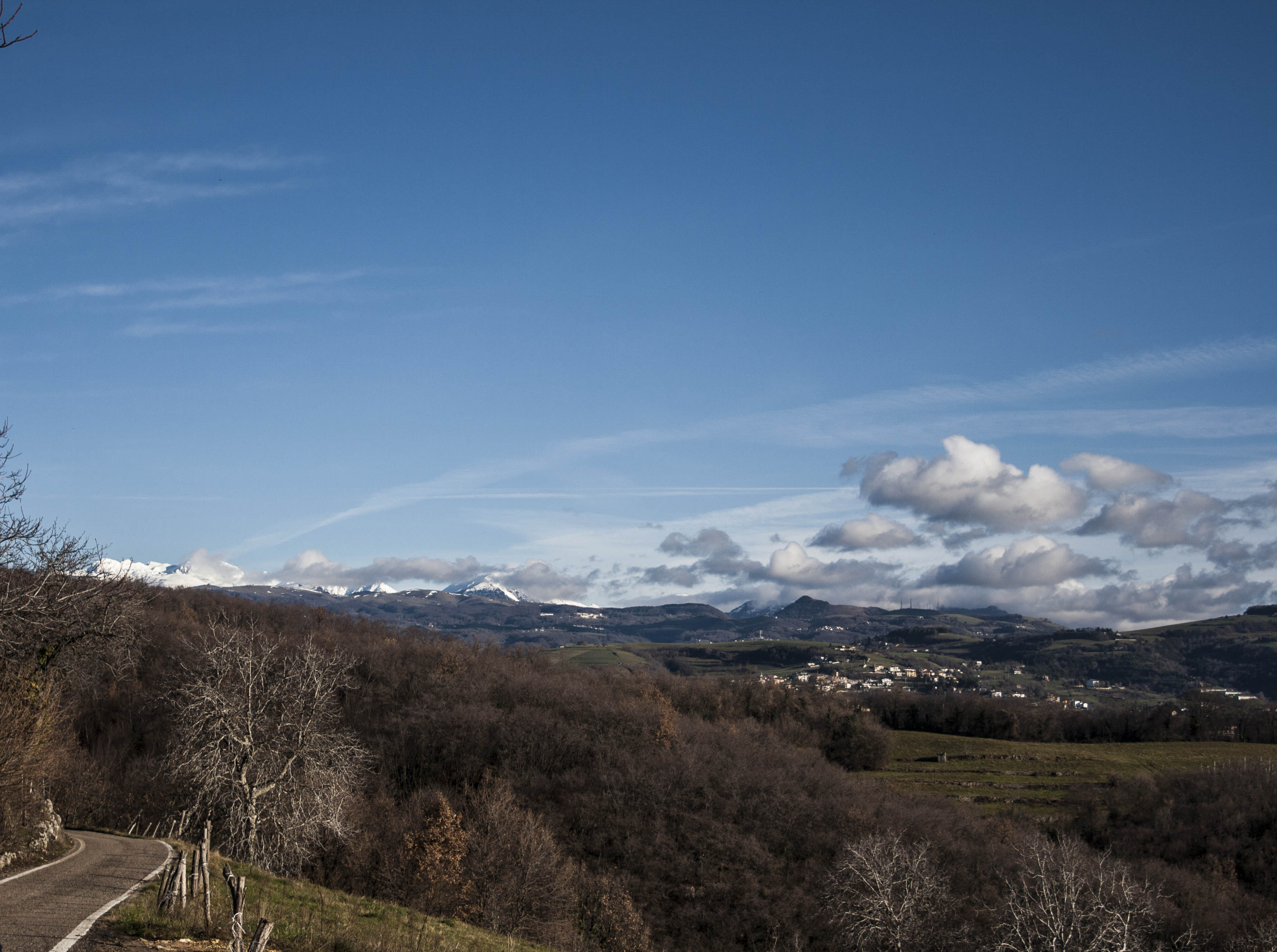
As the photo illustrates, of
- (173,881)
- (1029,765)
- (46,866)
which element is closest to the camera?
(173,881)

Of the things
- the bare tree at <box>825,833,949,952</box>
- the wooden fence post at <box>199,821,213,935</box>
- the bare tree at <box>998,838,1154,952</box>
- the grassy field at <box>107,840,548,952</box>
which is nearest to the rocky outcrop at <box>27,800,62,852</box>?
the grassy field at <box>107,840,548,952</box>

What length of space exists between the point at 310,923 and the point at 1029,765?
136200mm

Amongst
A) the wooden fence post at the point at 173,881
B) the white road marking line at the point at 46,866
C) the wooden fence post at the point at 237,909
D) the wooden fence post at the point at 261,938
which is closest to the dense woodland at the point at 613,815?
the white road marking line at the point at 46,866

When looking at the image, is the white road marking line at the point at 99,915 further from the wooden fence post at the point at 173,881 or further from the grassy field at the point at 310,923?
the wooden fence post at the point at 173,881

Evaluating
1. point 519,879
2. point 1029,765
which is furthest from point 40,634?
point 1029,765

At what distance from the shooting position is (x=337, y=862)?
207 ft

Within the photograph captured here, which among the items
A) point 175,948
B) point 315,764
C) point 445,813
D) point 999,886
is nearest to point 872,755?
point 999,886

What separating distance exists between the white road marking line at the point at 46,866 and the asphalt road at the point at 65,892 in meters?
0.08

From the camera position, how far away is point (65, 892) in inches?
773

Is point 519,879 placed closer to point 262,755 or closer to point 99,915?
point 262,755

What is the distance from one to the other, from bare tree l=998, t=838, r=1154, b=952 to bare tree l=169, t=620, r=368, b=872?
107 ft

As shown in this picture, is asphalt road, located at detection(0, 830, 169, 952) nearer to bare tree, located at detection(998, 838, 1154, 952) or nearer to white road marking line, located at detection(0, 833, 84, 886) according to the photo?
white road marking line, located at detection(0, 833, 84, 886)

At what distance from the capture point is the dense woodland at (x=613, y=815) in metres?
61.8

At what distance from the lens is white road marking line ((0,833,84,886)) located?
20.8m
